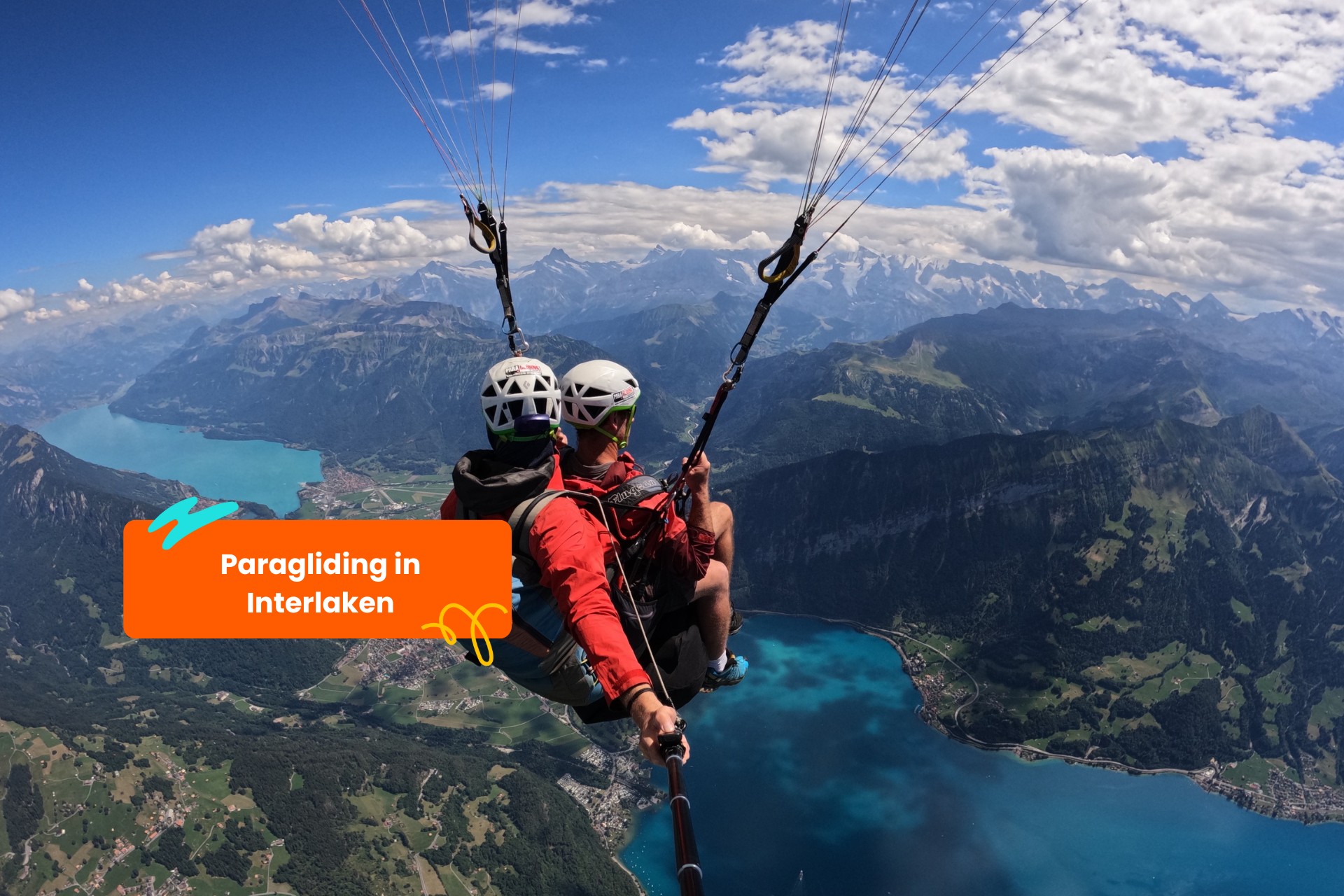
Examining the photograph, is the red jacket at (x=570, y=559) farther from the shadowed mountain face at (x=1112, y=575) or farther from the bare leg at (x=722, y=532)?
the shadowed mountain face at (x=1112, y=575)

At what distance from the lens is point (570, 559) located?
4.18 m

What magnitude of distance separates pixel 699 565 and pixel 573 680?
1.62m

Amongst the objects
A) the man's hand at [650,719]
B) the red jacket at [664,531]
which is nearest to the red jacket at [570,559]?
the man's hand at [650,719]

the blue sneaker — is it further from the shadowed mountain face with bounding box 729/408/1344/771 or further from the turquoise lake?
the shadowed mountain face with bounding box 729/408/1344/771

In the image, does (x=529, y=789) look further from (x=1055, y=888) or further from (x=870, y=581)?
(x=870, y=581)

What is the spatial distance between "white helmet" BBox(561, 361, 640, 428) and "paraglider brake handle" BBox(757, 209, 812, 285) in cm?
192

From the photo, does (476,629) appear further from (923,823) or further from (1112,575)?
(1112,575)

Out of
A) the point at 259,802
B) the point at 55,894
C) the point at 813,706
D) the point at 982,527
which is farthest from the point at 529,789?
the point at 982,527

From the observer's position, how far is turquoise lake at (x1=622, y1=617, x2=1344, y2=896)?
83.2 metres

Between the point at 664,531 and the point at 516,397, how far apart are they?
6.47 feet

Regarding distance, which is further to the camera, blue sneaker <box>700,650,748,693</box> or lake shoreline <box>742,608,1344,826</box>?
lake shoreline <box>742,608,1344,826</box>

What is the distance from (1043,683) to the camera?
433 feet

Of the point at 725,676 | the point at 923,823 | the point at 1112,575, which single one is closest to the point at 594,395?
the point at 725,676

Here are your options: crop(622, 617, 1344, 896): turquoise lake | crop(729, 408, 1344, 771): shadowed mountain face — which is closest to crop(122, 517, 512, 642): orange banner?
crop(622, 617, 1344, 896): turquoise lake
